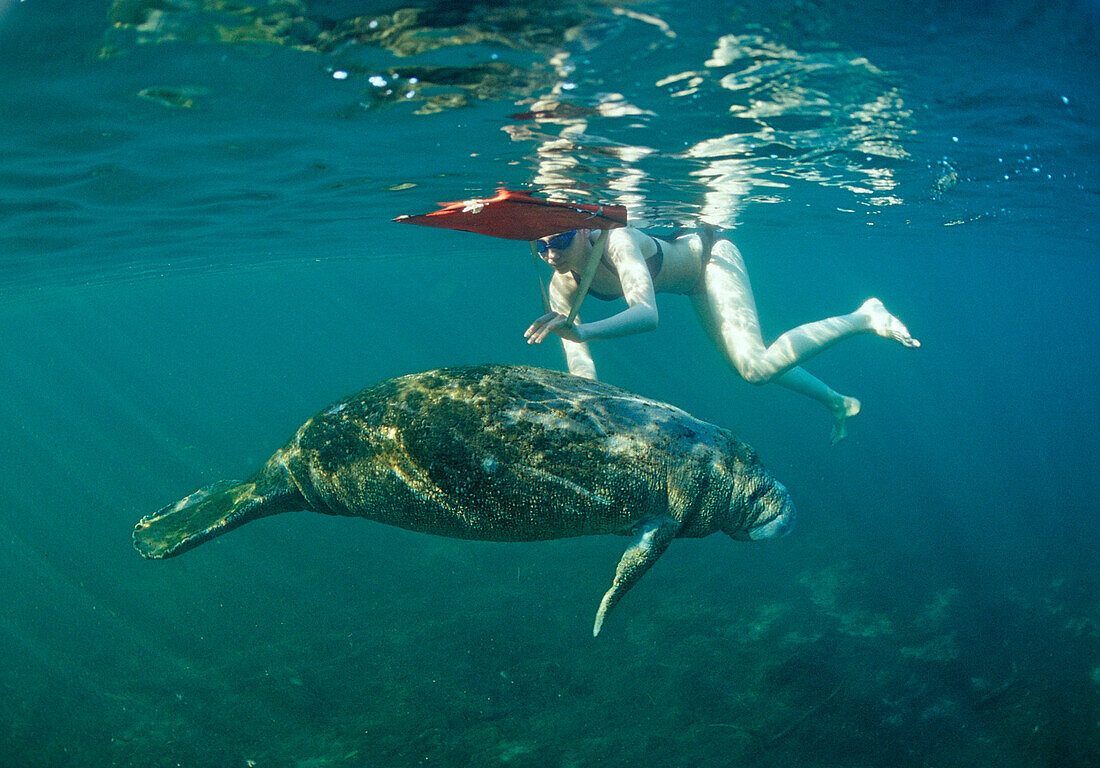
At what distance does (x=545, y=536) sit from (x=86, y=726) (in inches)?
365

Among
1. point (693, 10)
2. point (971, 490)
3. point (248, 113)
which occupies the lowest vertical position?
point (971, 490)

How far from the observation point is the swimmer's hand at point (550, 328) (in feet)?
13.4

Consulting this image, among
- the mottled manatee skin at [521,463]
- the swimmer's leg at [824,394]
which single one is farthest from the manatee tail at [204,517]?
the swimmer's leg at [824,394]

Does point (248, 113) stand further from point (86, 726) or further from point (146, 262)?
point (146, 262)

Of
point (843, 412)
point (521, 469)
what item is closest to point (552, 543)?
point (843, 412)

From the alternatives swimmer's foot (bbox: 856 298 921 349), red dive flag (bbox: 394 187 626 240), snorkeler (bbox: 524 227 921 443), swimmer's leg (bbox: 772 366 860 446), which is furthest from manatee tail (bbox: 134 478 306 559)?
swimmer's foot (bbox: 856 298 921 349)

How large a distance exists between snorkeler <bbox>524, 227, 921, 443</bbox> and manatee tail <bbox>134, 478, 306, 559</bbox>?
269cm

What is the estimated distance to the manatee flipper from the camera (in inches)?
145

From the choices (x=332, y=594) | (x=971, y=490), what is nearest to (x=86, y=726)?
(x=332, y=594)

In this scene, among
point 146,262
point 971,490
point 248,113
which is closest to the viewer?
→ point 248,113

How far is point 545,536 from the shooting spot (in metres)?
3.82

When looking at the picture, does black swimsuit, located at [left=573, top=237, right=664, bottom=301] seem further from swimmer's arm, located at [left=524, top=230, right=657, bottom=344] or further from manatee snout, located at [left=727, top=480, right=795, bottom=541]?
manatee snout, located at [left=727, top=480, right=795, bottom=541]

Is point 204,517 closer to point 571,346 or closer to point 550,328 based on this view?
point 550,328

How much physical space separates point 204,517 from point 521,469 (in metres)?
2.77
